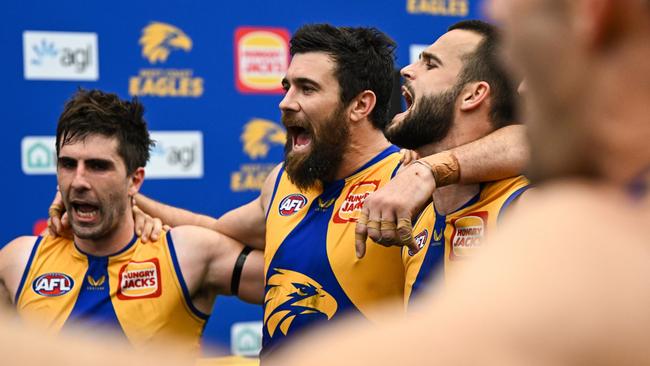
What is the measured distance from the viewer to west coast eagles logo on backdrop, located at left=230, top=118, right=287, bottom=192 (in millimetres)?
4754

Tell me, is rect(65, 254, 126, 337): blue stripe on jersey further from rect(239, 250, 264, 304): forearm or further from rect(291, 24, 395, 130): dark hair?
rect(291, 24, 395, 130): dark hair

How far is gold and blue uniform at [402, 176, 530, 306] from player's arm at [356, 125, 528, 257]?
6 centimetres

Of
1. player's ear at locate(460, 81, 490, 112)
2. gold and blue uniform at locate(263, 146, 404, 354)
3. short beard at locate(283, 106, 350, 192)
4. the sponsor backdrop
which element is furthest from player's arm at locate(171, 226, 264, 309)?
the sponsor backdrop

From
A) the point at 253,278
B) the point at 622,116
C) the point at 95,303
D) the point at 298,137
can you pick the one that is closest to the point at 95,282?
the point at 95,303

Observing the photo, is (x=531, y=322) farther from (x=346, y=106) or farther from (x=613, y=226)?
(x=346, y=106)

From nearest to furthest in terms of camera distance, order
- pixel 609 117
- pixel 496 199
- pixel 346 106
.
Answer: pixel 609 117 → pixel 496 199 → pixel 346 106

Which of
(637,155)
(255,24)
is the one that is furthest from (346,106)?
(637,155)

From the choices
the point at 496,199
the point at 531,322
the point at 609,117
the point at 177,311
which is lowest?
the point at 177,311

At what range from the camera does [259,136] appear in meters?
4.79

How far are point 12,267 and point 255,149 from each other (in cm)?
187

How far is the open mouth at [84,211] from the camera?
3.17m

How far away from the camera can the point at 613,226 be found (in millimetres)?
531

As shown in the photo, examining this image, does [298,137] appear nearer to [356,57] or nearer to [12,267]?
[356,57]

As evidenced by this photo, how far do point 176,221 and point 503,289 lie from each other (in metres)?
3.11
